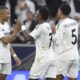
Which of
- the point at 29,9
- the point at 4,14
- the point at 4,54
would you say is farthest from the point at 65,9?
the point at 29,9

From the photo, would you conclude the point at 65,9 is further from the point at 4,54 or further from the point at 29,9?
the point at 29,9

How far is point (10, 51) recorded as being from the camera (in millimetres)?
11625

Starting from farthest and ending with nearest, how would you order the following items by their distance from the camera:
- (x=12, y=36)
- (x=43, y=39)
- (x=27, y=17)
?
(x=27, y=17) → (x=43, y=39) → (x=12, y=36)

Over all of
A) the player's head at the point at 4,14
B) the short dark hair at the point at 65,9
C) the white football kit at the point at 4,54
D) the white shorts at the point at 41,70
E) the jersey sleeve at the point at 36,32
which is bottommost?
the white shorts at the point at 41,70

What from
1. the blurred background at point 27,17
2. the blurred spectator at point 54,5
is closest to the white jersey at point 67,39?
the blurred background at point 27,17

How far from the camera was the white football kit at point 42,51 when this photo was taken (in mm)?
11312

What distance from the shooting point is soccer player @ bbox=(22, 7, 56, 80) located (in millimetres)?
11305

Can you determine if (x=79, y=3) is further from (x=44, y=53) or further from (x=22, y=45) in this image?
(x=44, y=53)

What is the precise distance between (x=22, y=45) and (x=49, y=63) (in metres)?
3.54

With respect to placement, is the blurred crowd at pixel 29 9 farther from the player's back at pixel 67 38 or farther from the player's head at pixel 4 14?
the player's head at pixel 4 14

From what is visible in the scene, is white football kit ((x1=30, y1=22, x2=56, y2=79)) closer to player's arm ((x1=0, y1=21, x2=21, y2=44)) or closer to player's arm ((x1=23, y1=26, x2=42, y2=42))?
player's arm ((x1=23, y1=26, x2=42, y2=42))

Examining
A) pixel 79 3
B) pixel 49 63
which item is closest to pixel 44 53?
pixel 49 63

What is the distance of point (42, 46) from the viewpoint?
11.3 meters

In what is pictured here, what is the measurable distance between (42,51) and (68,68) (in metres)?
0.79
